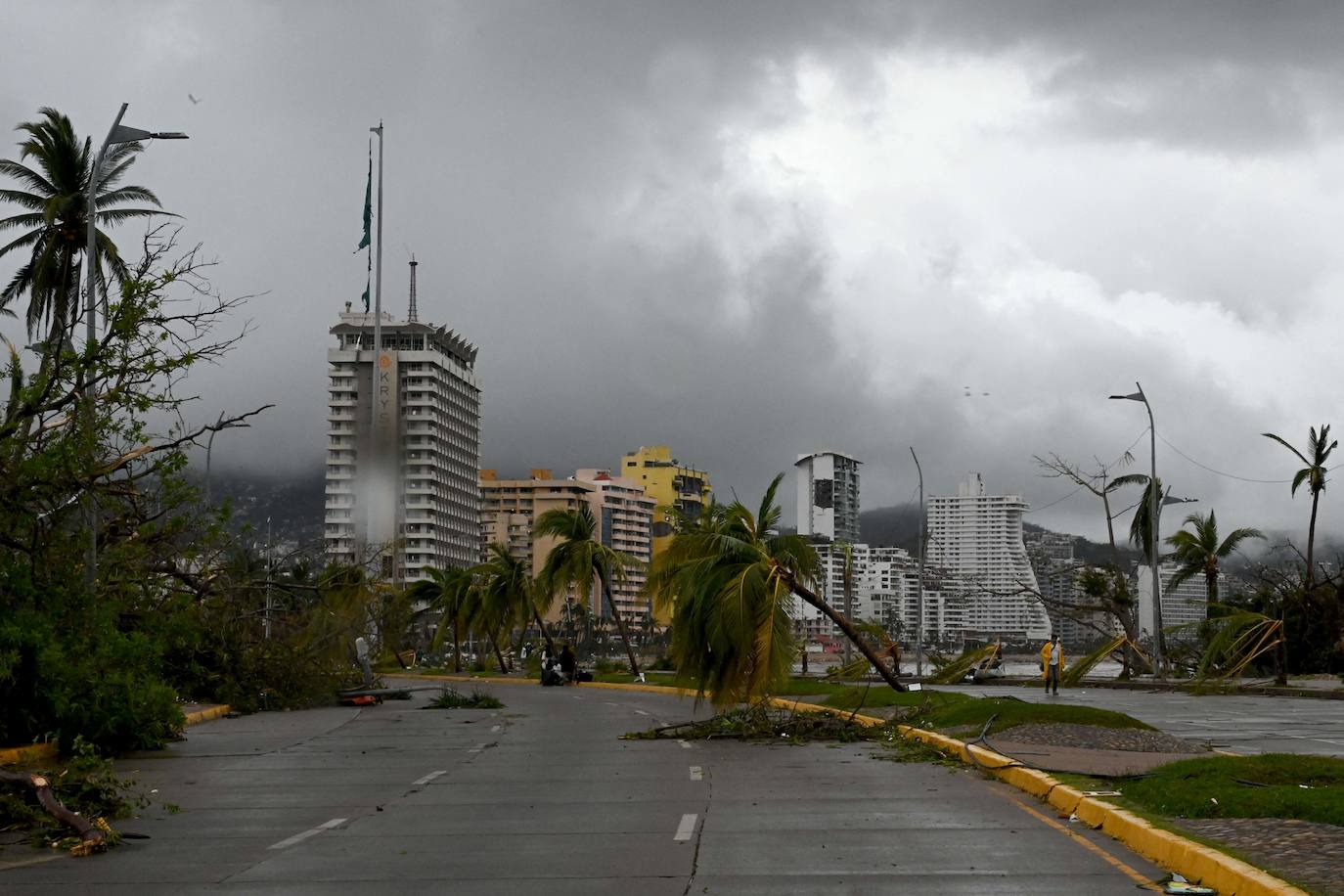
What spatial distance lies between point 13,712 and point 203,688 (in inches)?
601

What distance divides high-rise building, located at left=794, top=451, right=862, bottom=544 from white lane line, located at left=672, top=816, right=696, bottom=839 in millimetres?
121869

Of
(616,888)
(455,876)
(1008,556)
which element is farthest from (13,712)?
(1008,556)

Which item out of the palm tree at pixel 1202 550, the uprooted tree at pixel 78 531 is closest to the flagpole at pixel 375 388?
the uprooted tree at pixel 78 531

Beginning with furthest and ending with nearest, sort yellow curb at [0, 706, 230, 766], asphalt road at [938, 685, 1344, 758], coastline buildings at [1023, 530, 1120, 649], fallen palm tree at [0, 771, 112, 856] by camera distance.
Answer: coastline buildings at [1023, 530, 1120, 649] → asphalt road at [938, 685, 1344, 758] → yellow curb at [0, 706, 230, 766] → fallen palm tree at [0, 771, 112, 856]

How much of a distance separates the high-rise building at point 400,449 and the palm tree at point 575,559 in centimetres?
551

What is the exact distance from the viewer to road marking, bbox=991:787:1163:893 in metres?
9.98

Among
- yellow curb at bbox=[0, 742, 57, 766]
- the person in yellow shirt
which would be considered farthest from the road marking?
the person in yellow shirt

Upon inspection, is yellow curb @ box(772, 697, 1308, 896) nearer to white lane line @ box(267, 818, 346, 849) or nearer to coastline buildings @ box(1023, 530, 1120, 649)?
white lane line @ box(267, 818, 346, 849)

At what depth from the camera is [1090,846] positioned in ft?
38.5

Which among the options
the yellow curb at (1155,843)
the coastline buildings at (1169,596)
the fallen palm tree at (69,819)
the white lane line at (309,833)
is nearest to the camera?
the yellow curb at (1155,843)

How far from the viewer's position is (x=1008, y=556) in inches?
6255

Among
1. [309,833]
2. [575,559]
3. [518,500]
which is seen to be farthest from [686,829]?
[518,500]

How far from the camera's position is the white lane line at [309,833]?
40.9 feet

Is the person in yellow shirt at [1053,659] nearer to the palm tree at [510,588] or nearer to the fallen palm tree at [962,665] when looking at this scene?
the fallen palm tree at [962,665]
